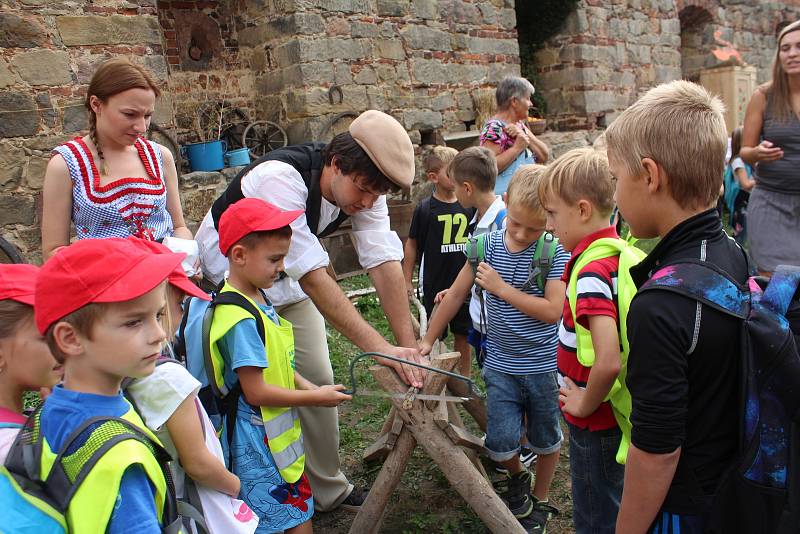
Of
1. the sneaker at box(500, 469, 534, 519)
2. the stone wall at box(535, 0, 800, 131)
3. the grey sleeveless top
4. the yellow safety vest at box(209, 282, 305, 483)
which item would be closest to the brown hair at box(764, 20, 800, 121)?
the grey sleeveless top

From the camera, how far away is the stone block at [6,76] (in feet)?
15.4

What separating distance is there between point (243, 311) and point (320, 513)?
1.28 m

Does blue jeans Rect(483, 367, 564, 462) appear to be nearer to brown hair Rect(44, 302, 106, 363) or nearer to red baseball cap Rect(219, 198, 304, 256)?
red baseball cap Rect(219, 198, 304, 256)

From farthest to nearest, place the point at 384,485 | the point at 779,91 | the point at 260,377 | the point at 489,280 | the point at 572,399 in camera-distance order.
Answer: the point at 779,91, the point at 489,280, the point at 384,485, the point at 260,377, the point at 572,399

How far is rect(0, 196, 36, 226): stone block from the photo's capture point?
188 inches

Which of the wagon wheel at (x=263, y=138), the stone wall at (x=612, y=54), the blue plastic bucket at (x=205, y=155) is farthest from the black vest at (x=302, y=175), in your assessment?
the stone wall at (x=612, y=54)

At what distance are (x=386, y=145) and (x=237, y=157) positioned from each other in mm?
4489

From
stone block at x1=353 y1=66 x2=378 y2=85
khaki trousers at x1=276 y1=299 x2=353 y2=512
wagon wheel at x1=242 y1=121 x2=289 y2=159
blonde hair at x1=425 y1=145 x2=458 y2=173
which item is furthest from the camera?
stone block at x1=353 y1=66 x2=378 y2=85

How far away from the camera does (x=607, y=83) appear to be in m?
10.4

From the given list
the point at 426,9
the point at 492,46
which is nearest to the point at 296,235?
the point at 426,9

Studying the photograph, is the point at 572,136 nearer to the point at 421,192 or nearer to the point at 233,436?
the point at 421,192

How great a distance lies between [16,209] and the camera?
15.9 feet

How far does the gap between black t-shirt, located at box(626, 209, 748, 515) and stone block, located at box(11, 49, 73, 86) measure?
16.1 feet

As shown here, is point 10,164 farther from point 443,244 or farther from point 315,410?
point 315,410
